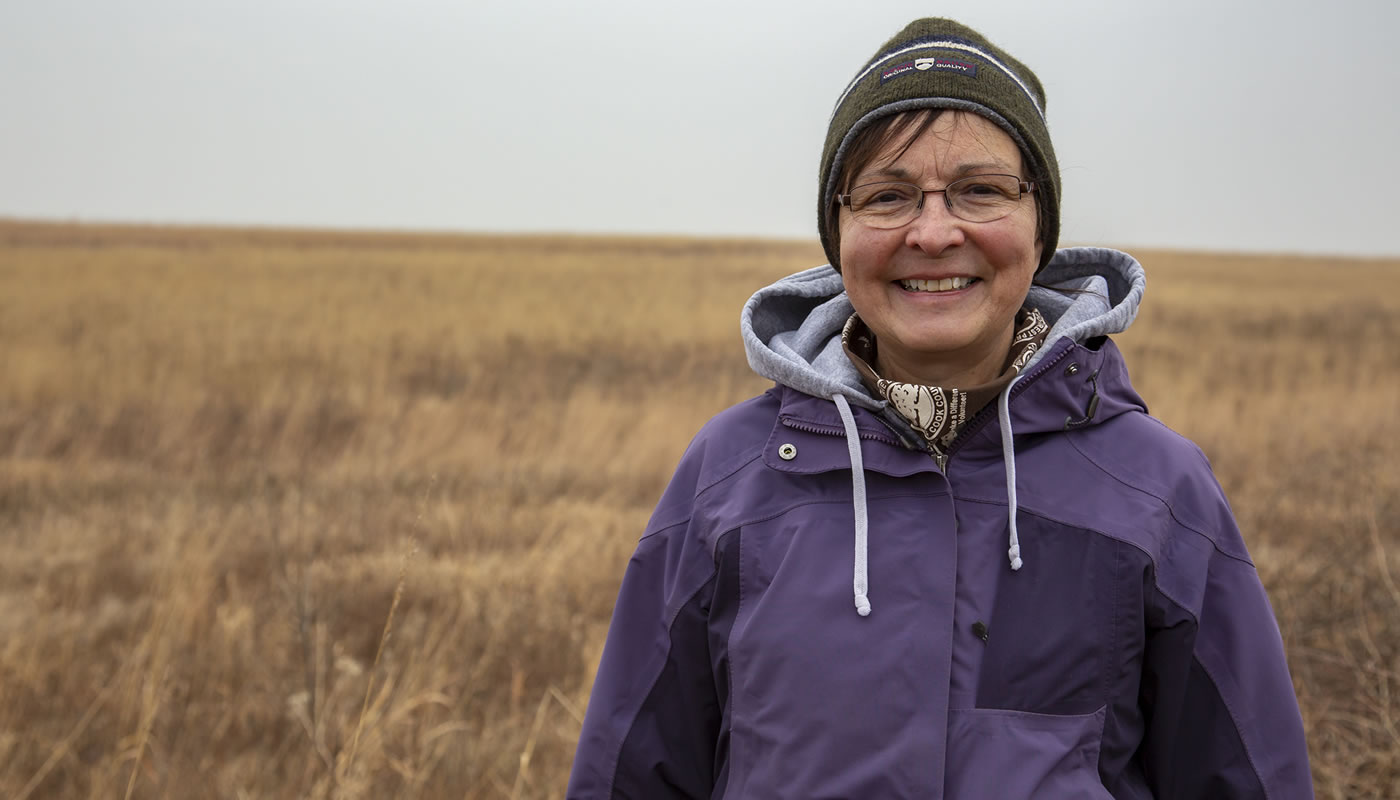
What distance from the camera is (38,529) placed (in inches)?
230

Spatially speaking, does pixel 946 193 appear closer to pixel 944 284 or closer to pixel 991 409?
pixel 944 284

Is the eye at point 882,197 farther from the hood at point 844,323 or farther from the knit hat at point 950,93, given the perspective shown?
the hood at point 844,323

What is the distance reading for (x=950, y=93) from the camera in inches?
60.4

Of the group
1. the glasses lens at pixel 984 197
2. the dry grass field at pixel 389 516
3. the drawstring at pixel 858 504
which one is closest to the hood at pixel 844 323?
the drawstring at pixel 858 504

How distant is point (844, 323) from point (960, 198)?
1.27 feet

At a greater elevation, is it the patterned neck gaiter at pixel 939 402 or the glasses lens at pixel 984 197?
the glasses lens at pixel 984 197

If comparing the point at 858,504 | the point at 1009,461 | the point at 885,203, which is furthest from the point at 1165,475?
the point at 885,203

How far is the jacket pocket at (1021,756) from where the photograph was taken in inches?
51.6

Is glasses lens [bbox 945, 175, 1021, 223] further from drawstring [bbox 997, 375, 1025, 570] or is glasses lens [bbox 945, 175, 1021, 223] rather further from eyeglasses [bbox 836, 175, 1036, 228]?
drawstring [bbox 997, 375, 1025, 570]

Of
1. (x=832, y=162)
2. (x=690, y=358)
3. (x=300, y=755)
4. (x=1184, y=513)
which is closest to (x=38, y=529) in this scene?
(x=300, y=755)

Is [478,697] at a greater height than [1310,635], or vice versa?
[1310,635]

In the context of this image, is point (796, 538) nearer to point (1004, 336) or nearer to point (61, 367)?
point (1004, 336)

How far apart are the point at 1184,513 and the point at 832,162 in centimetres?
76

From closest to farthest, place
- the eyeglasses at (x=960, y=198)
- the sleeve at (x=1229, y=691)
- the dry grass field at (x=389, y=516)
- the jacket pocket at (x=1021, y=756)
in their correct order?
the jacket pocket at (x=1021, y=756), the sleeve at (x=1229, y=691), the eyeglasses at (x=960, y=198), the dry grass field at (x=389, y=516)
